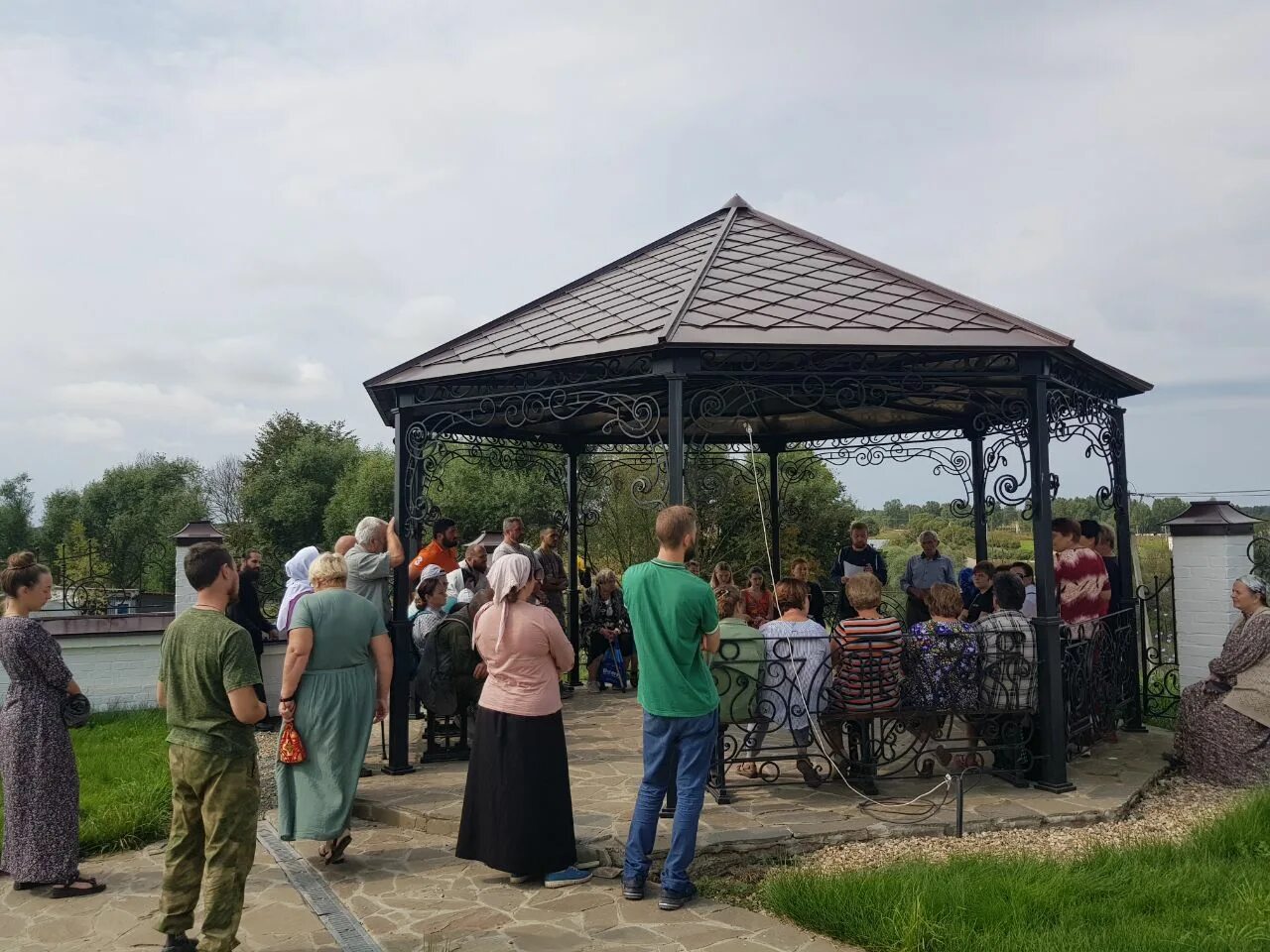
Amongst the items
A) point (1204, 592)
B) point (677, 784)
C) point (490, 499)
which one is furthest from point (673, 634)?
point (490, 499)

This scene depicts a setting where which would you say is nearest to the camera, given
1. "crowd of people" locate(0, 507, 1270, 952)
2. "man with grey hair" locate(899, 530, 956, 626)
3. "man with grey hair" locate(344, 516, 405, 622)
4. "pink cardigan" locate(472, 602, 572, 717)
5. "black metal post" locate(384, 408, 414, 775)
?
"crowd of people" locate(0, 507, 1270, 952)

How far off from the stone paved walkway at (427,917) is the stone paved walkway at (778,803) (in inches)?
22.5

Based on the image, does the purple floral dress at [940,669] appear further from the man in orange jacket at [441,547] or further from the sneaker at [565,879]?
the man in orange jacket at [441,547]

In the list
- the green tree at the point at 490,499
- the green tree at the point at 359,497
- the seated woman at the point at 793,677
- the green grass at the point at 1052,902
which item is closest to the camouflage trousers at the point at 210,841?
the green grass at the point at 1052,902

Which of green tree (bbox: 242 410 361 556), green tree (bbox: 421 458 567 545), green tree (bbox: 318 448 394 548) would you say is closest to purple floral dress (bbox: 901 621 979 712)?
green tree (bbox: 421 458 567 545)

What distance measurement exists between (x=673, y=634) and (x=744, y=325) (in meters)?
2.40

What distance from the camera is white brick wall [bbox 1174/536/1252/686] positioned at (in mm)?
7629

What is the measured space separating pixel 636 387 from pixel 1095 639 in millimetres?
4133

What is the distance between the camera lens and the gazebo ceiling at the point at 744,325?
585 centimetres

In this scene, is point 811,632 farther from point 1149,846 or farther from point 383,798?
point 383,798

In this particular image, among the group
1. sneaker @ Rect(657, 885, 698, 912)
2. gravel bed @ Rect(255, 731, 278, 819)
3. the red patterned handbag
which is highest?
the red patterned handbag

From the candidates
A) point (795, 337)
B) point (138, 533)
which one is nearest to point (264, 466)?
point (138, 533)

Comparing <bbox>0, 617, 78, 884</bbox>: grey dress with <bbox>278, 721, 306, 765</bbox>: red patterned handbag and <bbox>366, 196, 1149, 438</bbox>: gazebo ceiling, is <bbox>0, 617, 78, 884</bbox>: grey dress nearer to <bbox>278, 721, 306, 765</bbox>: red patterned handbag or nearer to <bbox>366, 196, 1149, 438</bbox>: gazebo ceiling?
<bbox>278, 721, 306, 765</bbox>: red patterned handbag

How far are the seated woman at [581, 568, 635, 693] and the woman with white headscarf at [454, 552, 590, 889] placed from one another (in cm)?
568
